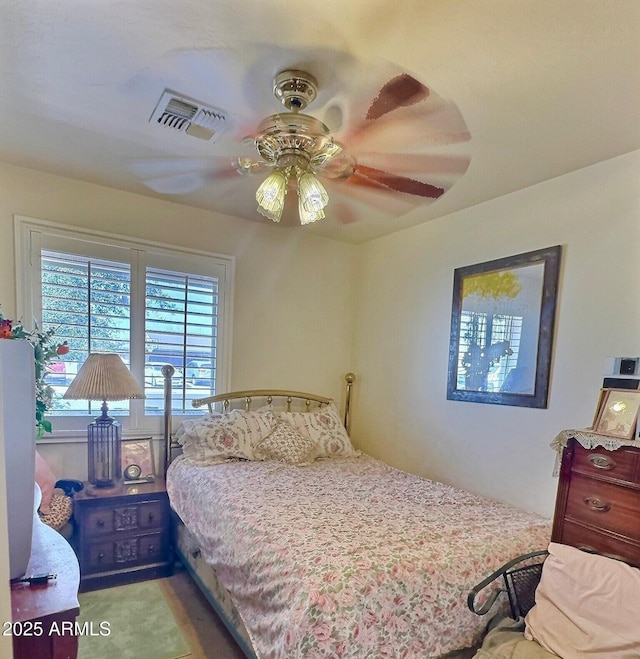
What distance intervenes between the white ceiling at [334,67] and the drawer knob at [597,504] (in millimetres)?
1519

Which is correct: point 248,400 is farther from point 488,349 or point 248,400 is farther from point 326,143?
point 326,143

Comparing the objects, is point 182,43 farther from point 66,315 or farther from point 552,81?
point 66,315

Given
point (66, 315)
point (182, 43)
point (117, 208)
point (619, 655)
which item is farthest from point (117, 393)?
point (619, 655)

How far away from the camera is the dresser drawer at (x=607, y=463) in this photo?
4.92 feet

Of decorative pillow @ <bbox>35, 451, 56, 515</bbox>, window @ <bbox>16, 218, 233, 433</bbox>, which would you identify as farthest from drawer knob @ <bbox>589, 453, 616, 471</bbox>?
decorative pillow @ <bbox>35, 451, 56, 515</bbox>

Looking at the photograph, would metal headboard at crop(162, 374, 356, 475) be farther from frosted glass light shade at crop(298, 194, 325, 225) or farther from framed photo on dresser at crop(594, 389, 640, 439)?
framed photo on dresser at crop(594, 389, 640, 439)

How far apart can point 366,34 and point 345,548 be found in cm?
171

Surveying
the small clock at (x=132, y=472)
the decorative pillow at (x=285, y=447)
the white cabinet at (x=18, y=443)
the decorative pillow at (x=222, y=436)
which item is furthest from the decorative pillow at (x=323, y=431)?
the white cabinet at (x=18, y=443)

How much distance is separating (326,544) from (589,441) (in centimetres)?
111

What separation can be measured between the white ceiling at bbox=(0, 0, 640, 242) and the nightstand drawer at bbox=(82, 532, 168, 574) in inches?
86.9

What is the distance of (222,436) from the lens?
104 inches

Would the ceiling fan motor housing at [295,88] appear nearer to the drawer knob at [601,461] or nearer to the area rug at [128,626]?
the drawer knob at [601,461]

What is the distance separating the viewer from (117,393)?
7.67 feet

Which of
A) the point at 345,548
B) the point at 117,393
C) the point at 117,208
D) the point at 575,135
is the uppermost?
the point at 575,135
